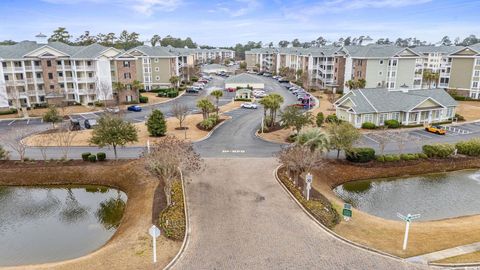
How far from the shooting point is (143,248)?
21.1m

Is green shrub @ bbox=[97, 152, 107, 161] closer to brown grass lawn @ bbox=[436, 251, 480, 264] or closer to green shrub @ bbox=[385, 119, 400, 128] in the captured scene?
brown grass lawn @ bbox=[436, 251, 480, 264]

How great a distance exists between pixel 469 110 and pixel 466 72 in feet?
60.7

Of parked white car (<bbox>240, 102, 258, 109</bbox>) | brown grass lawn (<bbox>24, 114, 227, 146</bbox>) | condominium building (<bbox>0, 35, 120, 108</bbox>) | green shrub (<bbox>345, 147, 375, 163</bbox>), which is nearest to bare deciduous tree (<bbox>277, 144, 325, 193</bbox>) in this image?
green shrub (<bbox>345, 147, 375, 163</bbox>)

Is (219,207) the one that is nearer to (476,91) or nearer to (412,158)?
(412,158)

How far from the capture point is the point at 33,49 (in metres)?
68.5

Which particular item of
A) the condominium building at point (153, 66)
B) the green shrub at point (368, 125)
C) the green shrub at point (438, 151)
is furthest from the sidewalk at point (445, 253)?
the condominium building at point (153, 66)

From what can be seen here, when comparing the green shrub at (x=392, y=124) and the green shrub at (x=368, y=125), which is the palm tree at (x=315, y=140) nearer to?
the green shrub at (x=368, y=125)

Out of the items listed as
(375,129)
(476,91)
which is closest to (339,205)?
(375,129)

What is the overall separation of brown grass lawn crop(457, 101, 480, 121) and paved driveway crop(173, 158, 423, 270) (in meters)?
48.9

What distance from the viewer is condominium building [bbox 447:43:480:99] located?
80000 millimetres

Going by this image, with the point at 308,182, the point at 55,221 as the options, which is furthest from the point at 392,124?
the point at 55,221

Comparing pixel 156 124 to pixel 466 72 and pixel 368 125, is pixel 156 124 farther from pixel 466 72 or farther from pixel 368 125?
pixel 466 72

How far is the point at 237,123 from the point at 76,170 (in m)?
26.2

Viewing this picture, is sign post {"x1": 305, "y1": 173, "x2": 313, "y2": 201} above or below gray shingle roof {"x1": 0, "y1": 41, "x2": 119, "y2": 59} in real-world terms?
below
